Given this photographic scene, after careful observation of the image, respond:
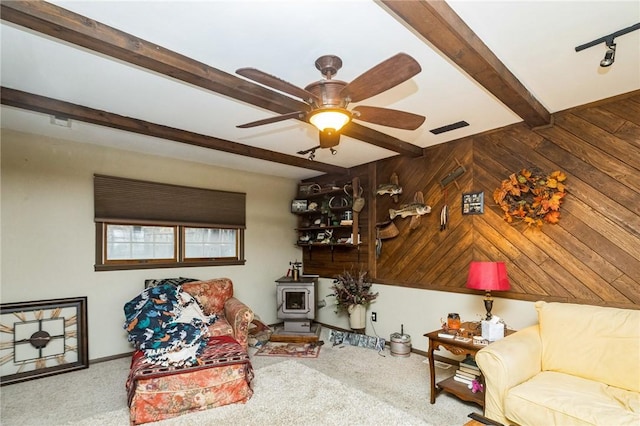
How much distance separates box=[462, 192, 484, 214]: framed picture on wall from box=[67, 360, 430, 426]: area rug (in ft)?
7.00

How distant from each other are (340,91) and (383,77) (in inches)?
12.1

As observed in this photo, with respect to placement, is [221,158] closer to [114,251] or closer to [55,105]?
[114,251]

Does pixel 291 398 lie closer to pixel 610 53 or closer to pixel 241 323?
pixel 241 323

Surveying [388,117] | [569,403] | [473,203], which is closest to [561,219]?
[473,203]

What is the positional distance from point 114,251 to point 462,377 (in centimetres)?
404

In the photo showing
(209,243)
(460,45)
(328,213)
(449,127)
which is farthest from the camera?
(328,213)

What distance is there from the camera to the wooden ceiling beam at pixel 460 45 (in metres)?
1.62

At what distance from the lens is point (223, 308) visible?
4.22 meters

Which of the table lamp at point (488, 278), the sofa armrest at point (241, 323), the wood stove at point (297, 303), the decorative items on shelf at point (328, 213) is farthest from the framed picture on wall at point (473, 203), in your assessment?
the sofa armrest at point (241, 323)

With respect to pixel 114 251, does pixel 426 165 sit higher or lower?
higher

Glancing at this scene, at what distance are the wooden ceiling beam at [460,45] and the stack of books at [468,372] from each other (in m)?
2.19

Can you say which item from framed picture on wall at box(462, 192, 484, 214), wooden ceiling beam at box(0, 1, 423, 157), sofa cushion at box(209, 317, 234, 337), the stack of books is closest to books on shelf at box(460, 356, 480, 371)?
the stack of books

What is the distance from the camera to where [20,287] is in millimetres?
3529

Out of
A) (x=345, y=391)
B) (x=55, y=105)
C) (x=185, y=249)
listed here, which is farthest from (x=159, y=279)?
(x=345, y=391)
